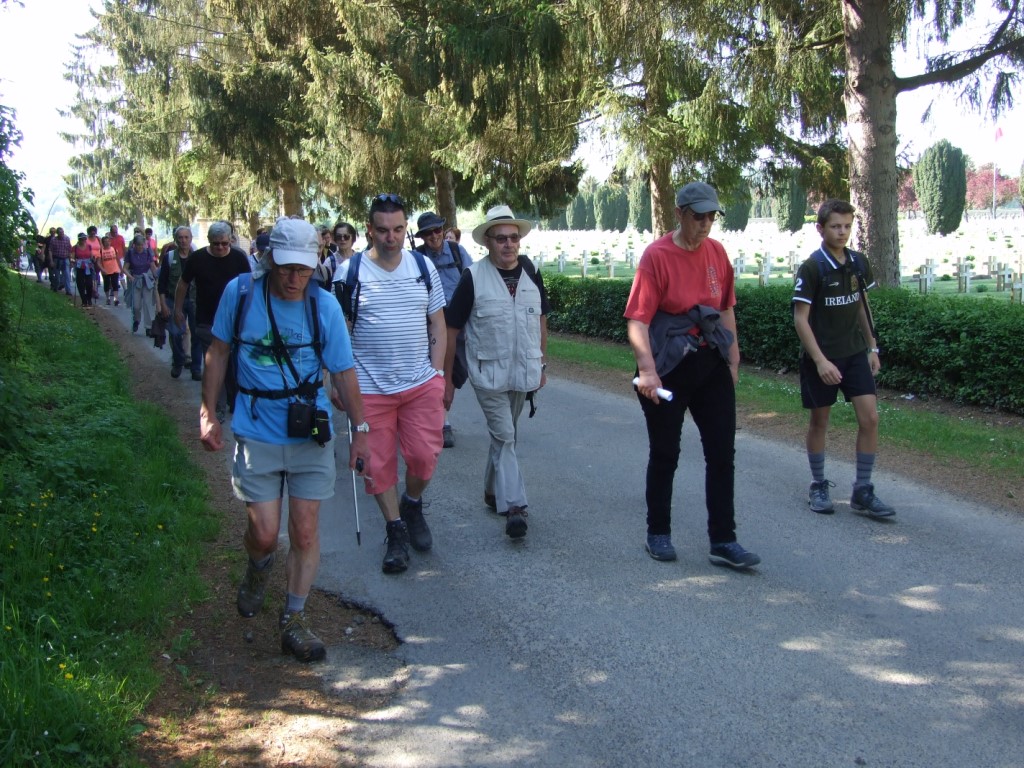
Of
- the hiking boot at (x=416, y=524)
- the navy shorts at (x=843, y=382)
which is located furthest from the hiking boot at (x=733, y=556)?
the hiking boot at (x=416, y=524)

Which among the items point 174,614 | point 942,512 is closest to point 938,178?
point 942,512

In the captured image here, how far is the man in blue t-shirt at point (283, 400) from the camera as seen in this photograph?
4293mm

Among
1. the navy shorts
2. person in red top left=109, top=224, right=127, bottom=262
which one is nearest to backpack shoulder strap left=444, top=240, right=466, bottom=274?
the navy shorts

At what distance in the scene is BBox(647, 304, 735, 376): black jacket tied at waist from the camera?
5.16 m

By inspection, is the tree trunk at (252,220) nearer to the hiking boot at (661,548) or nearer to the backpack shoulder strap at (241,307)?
the hiking boot at (661,548)

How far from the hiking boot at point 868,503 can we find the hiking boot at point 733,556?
1.20m

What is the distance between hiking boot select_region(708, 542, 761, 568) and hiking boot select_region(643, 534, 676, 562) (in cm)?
23

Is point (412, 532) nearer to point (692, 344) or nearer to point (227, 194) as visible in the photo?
point (692, 344)

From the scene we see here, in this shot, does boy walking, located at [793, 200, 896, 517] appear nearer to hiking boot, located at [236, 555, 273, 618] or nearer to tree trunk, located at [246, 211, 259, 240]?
hiking boot, located at [236, 555, 273, 618]

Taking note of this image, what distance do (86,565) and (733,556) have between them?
3.28m

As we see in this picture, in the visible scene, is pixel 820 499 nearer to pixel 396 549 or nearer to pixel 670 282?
pixel 670 282

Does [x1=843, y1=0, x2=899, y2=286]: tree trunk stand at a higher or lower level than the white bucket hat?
higher

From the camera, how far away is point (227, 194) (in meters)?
34.8

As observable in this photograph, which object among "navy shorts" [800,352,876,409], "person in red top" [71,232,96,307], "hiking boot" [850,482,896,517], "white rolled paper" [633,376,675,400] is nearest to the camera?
"white rolled paper" [633,376,675,400]
